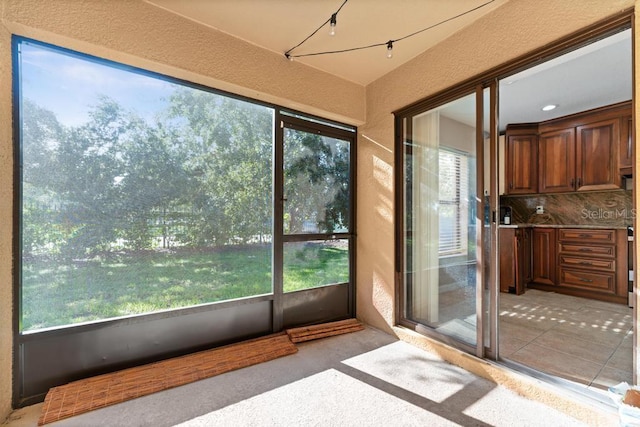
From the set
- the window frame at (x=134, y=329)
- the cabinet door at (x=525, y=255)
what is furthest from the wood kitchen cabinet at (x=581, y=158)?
the window frame at (x=134, y=329)

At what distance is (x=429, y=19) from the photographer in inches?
80.7

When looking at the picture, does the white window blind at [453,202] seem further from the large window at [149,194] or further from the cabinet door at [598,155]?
the cabinet door at [598,155]

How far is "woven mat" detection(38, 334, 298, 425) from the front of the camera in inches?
64.8

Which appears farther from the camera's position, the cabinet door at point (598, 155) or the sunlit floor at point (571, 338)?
the cabinet door at point (598, 155)

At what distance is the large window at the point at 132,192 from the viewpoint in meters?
1.77

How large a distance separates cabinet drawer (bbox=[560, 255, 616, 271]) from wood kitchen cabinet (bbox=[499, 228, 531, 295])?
18.4 inches

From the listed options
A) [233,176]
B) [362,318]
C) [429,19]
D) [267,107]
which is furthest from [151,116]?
[362,318]

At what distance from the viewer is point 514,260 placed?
4055 millimetres

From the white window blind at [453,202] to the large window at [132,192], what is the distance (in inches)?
61.4

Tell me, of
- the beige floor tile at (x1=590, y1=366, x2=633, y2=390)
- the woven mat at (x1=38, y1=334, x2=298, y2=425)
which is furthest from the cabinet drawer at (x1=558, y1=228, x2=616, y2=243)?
the woven mat at (x1=38, y1=334, x2=298, y2=425)

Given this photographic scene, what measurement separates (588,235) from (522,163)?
1.34 metres

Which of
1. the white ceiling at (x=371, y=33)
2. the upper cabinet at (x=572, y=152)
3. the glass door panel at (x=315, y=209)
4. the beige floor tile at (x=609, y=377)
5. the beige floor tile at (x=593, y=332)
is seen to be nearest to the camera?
the beige floor tile at (x=609, y=377)

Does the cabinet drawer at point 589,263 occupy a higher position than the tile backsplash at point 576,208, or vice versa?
Result: the tile backsplash at point 576,208

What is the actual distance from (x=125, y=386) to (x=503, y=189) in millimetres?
5365
